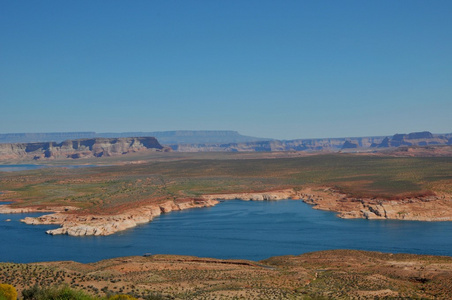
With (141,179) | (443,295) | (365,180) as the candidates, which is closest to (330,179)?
(365,180)

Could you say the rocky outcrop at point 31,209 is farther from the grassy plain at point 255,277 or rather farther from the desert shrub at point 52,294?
the desert shrub at point 52,294

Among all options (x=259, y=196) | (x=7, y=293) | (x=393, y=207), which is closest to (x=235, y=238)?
(x=393, y=207)

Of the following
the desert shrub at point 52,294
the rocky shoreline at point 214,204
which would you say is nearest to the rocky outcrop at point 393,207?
the rocky shoreline at point 214,204

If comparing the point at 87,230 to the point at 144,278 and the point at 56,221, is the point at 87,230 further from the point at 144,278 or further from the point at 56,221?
the point at 144,278

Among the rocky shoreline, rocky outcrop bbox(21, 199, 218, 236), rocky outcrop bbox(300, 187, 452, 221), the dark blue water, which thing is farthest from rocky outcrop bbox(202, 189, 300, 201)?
the dark blue water

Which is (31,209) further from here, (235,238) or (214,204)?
(235,238)

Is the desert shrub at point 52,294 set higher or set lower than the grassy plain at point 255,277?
higher
